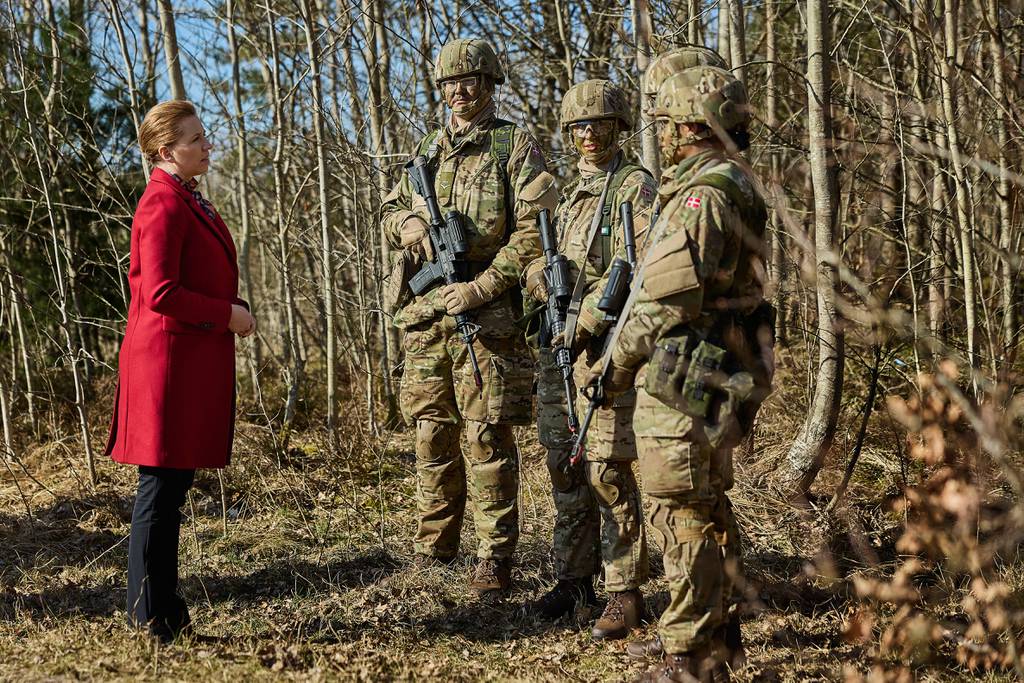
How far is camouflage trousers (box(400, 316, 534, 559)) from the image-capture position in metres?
4.55

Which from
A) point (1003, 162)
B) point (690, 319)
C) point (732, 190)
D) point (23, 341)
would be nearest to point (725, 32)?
point (1003, 162)

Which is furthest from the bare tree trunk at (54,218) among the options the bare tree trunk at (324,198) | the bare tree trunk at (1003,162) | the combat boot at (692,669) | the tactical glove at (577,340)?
the bare tree trunk at (1003,162)

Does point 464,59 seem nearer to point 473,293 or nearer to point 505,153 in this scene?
point 505,153

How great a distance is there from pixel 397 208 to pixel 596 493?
1.73 meters

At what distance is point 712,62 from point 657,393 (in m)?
1.21

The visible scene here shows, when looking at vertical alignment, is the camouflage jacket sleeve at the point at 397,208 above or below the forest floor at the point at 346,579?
above

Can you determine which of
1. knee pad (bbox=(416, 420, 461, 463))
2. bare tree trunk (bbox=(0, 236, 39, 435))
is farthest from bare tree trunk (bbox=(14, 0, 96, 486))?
knee pad (bbox=(416, 420, 461, 463))

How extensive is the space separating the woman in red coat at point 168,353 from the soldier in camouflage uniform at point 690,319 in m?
1.54

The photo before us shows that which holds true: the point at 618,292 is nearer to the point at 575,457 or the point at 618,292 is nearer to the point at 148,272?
the point at 575,457

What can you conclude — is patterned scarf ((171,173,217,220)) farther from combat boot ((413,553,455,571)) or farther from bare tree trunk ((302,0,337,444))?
bare tree trunk ((302,0,337,444))

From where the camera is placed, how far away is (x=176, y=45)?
6246 millimetres

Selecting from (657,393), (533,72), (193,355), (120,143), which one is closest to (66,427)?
(120,143)

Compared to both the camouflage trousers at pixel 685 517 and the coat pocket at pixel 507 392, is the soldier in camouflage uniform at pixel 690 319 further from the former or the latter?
the coat pocket at pixel 507 392

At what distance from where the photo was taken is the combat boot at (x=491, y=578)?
4504 mm
